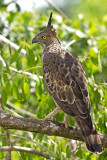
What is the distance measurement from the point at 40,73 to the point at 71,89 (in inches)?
27.4

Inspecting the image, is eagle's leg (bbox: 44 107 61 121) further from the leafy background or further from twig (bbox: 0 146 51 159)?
twig (bbox: 0 146 51 159)

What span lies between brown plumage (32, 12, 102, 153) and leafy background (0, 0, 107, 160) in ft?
0.36

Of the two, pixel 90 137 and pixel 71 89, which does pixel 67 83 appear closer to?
pixel 71 89

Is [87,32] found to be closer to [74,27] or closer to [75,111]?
[74,27]

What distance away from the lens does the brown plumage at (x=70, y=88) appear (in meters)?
4.87

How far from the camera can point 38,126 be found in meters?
4.81

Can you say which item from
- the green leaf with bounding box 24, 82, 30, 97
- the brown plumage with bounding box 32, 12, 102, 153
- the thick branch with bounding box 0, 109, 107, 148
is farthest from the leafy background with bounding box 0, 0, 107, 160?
the thick branch with bounding box 0, 109, 107, 148

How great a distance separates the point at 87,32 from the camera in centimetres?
764

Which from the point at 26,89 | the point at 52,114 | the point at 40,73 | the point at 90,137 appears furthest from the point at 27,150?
the point at 40,73

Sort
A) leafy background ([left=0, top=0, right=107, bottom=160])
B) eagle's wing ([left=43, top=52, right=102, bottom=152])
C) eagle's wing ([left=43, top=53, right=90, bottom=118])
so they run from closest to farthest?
eagle's wing ([left=43, top=52, right=102, bottom=152]) < eagle's wing ([left=43, top=53, right=90, bottom=118]) < leafy background ([left=0, top=0, right=107, bottom=160])

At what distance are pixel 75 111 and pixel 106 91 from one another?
53 centimetres

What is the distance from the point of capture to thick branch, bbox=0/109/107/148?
15.5 feet

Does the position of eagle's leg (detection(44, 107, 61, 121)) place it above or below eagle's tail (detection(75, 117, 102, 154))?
above

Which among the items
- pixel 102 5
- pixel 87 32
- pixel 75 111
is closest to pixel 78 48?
pixel 87 32
